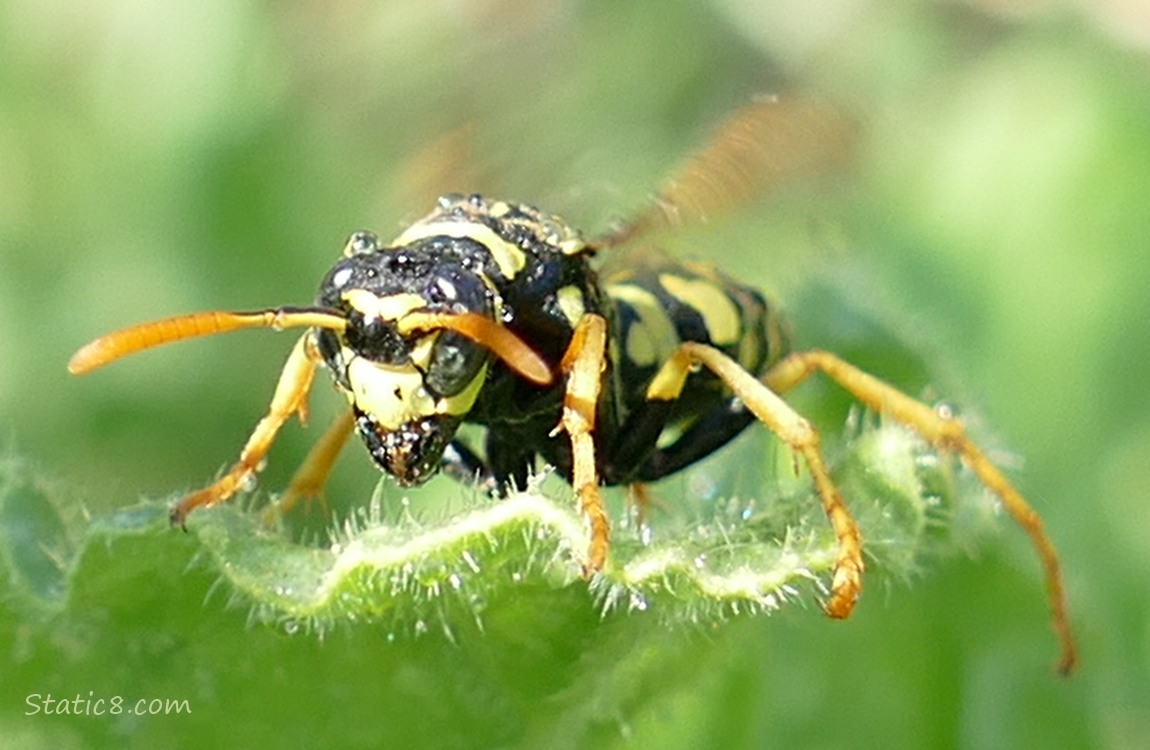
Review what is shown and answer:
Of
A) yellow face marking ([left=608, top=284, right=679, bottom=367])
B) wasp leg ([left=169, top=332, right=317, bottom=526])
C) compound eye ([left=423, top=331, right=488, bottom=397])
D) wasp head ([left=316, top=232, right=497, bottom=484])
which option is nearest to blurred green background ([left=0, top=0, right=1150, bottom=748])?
wasp leg ([left=169, top=332, right=317, bottom=526])

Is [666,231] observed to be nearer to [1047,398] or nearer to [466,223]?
[466,223]

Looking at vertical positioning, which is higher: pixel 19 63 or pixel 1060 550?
pixel 19 63

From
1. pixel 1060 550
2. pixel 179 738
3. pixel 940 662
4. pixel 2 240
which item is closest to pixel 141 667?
pixel 179 738

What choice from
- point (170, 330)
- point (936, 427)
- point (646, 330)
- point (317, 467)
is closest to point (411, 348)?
point (170, 330)

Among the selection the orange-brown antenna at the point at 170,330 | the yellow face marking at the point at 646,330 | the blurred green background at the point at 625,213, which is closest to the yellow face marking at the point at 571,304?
the yellow face marking at the point at 646,330

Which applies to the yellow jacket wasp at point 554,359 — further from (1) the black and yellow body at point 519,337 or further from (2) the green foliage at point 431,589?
(2) the green foliage at point 431,589

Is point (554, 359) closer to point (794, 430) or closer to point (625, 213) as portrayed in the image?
point (794, 430)
